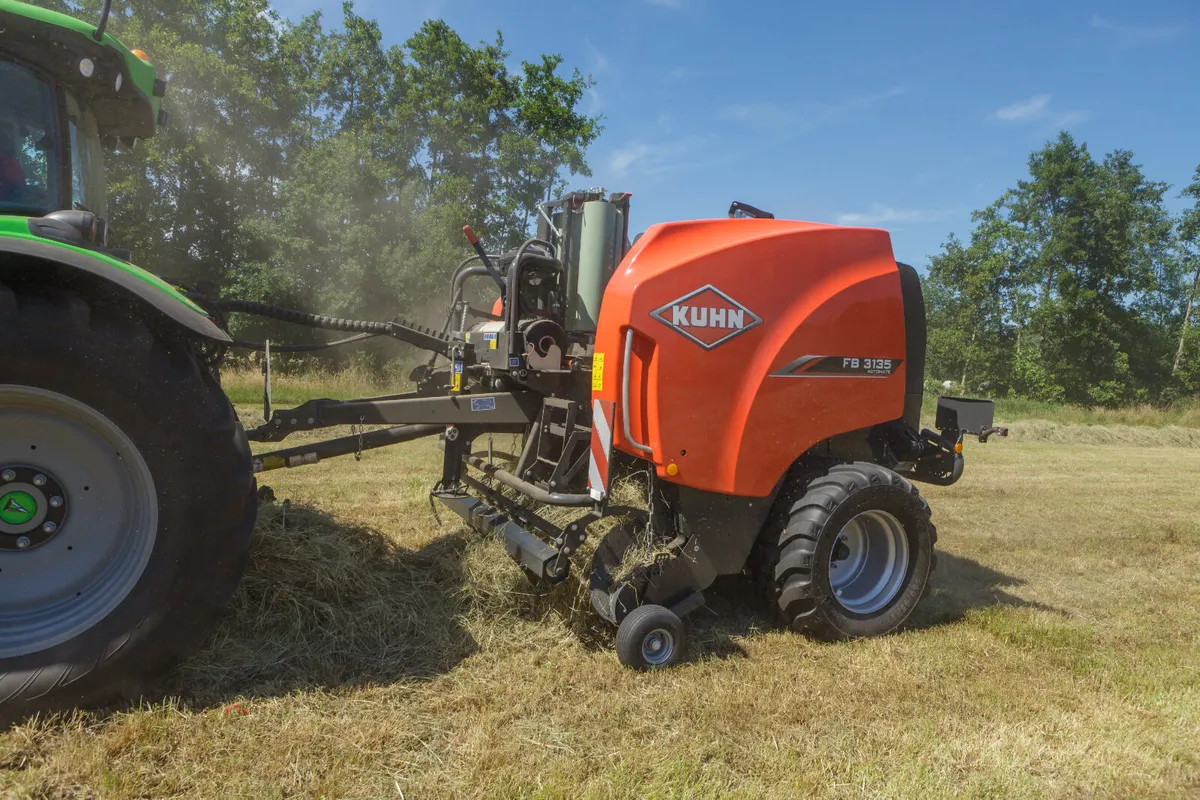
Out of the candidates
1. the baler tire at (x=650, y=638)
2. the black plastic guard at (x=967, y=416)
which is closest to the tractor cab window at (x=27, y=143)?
the baler tire at (x=650, y=638)

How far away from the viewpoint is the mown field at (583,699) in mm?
2318

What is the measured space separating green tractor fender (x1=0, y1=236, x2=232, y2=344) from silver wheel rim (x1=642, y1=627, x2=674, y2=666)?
2.09 metres

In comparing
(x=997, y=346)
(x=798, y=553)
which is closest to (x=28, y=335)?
(x=798, y=553)

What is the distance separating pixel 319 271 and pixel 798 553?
17193mm

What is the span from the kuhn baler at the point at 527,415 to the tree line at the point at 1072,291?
90.4 feet

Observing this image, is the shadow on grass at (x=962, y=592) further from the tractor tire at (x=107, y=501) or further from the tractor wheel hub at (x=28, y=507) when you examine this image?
the tractor wheel hub at (x=28, y=507)

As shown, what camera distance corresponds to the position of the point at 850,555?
13.4 feet

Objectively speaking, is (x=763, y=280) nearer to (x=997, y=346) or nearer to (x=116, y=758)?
(x=116, y=758)

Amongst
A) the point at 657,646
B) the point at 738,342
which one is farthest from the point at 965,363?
the point at 657,646

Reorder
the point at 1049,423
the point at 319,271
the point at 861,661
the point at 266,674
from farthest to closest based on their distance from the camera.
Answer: the point at 319,271
the point at 1049,423
the point at 861,661
the point at 266,674

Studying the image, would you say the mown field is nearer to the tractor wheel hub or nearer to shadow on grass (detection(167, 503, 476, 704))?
shadow on grass (detection(167, 503, 476, 704))

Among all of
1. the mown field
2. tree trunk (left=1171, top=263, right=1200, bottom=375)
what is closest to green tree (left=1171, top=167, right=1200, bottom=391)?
tree trunk (left=1171, top=263, right=1200, bottom=375)

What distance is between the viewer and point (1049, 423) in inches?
675

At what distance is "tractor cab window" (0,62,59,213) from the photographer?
2.66 meters
